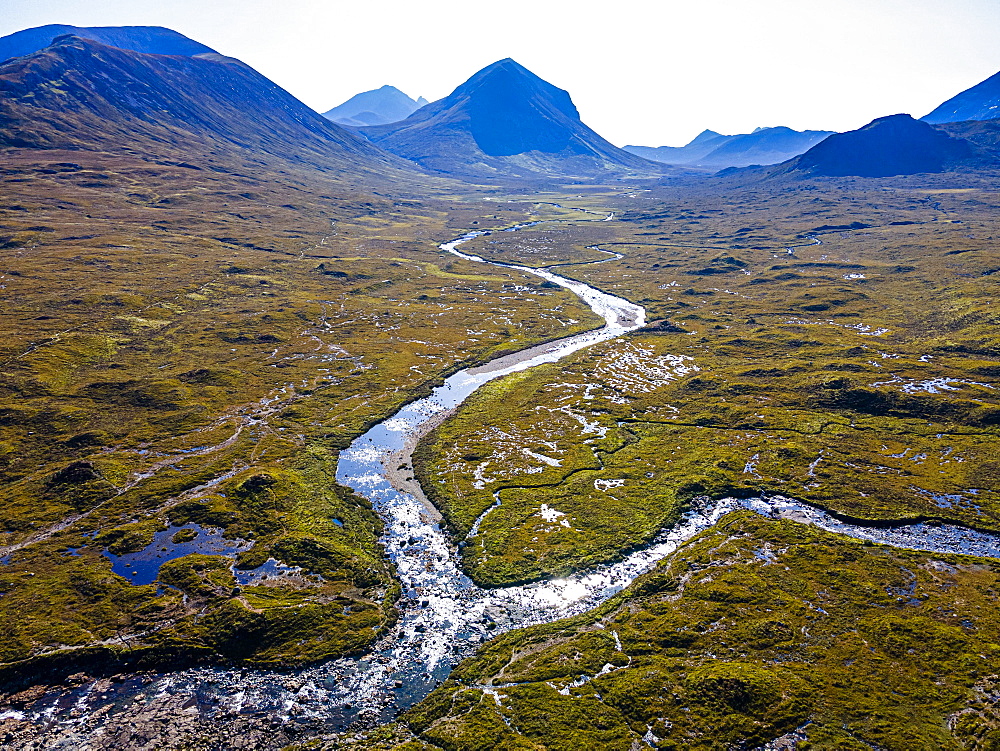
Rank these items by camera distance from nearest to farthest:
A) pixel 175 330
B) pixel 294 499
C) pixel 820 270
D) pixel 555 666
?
pixel 555 666 < pixel 294 499 < pixel 175 330 < pixel 820 270

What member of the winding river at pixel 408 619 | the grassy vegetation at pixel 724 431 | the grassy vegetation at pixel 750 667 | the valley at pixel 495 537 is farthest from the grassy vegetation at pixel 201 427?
the grassy vegetation at pixel 724 431

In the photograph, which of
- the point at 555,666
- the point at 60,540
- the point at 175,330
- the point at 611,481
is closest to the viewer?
the point at 555,666

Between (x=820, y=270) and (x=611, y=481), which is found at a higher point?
(x=820, y=270)

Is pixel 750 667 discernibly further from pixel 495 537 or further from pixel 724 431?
pixel 724 431

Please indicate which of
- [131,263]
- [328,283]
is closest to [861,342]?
[328,283]

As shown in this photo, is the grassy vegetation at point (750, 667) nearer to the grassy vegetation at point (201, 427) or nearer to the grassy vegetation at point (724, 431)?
the grassy vegetation at point (724, 431)

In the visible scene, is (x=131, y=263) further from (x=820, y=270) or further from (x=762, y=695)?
(x=820, y=270)
